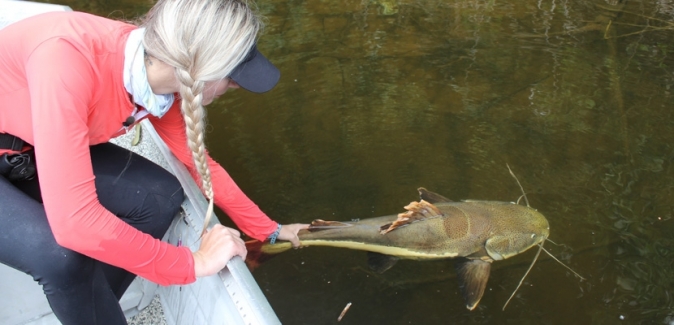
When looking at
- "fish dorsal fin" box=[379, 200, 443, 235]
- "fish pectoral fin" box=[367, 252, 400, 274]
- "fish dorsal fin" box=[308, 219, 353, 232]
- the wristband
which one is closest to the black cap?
the wristband

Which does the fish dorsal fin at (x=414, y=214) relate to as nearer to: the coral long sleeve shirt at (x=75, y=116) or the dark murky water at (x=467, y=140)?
the dark murky water at (x=467, y=140)

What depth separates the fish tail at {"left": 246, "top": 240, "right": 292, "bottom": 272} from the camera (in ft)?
8.54

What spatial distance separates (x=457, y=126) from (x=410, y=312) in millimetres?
1622

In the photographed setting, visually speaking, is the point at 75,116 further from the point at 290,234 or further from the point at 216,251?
the point at 290,234

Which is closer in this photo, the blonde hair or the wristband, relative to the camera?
the blonde hair

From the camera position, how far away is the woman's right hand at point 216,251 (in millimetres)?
1788

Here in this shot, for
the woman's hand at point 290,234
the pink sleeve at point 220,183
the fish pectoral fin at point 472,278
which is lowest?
the fish pectoral fin at point 472,278

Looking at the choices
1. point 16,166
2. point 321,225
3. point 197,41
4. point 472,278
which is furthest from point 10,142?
point 472,278

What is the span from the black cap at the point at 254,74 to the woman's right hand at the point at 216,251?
0.49 metres

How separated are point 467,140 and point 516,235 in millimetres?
1183

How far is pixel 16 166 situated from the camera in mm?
1807

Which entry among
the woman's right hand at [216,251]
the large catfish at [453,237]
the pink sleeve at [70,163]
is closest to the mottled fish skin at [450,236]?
the large catfish at [453,237]

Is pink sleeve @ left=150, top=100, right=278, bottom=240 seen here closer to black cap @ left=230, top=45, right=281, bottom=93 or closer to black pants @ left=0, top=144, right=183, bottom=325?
black pants @ left=0, top=144, right=183, bottom=325

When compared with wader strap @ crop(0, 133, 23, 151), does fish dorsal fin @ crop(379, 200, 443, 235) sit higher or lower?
lower
